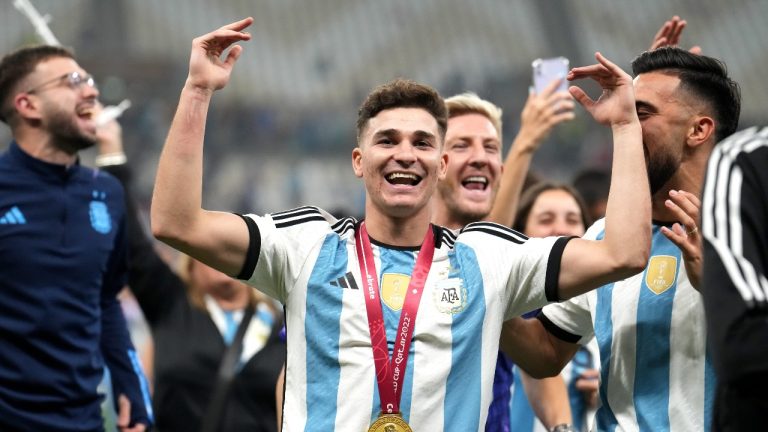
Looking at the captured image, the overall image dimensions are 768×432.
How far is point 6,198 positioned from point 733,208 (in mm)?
3222

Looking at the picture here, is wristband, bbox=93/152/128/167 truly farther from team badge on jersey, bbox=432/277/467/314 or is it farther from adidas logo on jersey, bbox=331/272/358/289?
team badge on jersey, bbox=432/277/467/314

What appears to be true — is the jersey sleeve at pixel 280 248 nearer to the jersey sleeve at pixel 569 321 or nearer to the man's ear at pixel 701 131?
the jersey sleeve at pixel 569 321

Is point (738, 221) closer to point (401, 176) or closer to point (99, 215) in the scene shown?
point (401, 176)

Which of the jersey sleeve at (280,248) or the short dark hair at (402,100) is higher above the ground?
the short dark hair at (402,100)

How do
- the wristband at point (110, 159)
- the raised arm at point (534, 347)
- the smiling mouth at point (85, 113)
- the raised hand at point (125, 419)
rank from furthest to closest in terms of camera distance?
the wristband at point (110, 159)
the smiling mouth at point (85, 113)
the raised hand at point (125, 419)
the raised arm at point (534, 347)

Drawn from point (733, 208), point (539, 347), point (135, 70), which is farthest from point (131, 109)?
point (733, 208)

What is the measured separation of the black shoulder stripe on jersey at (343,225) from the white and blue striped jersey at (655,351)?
788 mm

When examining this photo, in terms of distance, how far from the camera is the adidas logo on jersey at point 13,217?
177 inches

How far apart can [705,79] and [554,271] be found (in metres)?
0.85

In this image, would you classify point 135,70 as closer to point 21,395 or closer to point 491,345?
point 21,395

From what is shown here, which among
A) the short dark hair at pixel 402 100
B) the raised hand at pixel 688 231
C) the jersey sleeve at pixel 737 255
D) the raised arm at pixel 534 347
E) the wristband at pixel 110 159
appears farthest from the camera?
the wristband at pixel 110 159

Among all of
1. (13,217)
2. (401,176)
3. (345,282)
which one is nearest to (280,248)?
(345,282)

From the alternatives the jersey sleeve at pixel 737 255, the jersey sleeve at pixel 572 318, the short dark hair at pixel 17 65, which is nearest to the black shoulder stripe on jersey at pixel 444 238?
the jersey sleeve at pixel 572 318

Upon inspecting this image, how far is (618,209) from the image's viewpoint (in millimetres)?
2934
